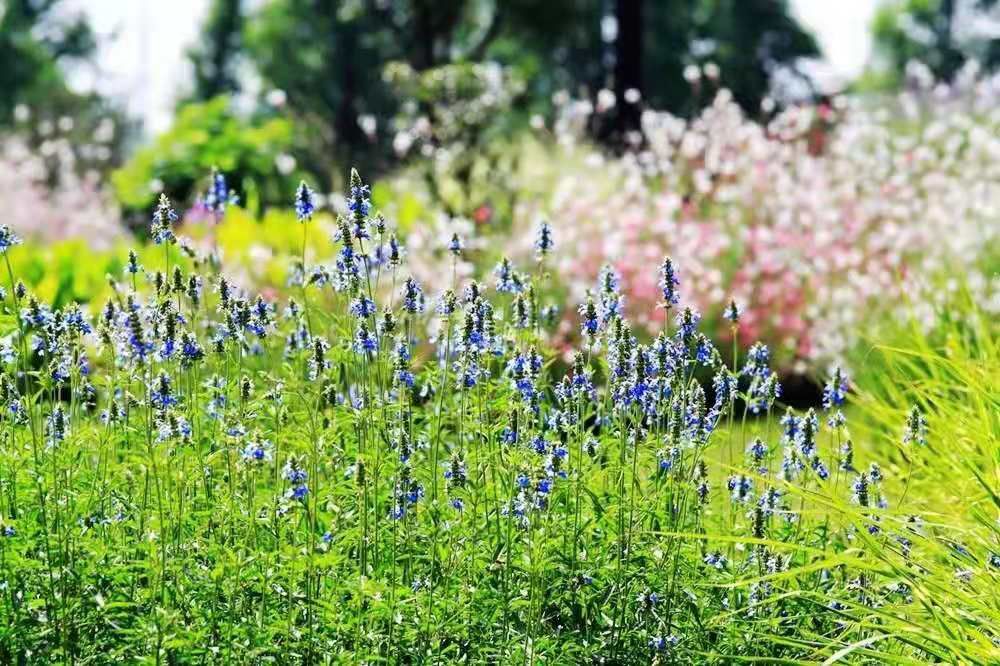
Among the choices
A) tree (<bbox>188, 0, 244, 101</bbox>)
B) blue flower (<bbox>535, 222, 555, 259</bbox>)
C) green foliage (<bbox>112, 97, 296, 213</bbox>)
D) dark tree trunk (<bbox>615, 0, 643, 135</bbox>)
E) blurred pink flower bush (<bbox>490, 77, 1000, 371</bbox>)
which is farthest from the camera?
tree (<bbox>188, 0, 244, 101</bbox>)

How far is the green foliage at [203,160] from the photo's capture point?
47.8 feet

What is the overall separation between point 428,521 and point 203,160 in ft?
37.1

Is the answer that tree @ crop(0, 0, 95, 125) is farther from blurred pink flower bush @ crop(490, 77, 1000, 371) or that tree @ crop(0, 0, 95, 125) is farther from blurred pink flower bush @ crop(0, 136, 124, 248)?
blurred pink flower bush @ crop(490, 77, 1000, 371)

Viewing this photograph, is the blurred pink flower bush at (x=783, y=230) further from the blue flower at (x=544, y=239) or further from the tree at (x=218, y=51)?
the tree at (x=218, y=51)

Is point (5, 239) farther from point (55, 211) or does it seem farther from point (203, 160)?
point (55, 211)

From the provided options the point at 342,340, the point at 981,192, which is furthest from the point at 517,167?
the point at 342,340

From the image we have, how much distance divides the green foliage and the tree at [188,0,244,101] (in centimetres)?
4029

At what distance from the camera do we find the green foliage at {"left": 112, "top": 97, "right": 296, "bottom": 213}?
1455cm

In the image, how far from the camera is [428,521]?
403cm

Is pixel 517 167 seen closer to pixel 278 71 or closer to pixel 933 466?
pixel 933 466

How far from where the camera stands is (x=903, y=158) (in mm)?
11609

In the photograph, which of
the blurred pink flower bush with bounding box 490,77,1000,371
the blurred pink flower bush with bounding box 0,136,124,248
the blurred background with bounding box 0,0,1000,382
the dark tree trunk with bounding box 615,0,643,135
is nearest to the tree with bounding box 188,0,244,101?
the blurred background with bounding box 0,0,1000,382

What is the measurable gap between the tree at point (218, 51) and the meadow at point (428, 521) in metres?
52.8

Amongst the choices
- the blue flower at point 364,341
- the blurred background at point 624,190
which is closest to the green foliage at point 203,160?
the blurred background at point 624,190
